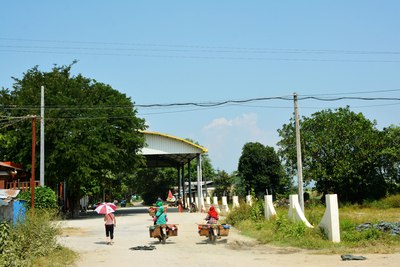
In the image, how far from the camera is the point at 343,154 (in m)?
50.2

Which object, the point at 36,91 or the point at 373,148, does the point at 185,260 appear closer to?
the point at 36,91

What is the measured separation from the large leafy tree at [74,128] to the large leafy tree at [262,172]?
34067mm

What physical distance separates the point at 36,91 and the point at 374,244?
Answer: 29.0 metres

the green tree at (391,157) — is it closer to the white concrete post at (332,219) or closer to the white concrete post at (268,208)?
the white concrete post at (268,208)

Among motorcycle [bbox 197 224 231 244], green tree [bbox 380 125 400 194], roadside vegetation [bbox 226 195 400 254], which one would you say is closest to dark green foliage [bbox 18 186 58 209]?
roadside vegetation [bbox 226 195 400 254]

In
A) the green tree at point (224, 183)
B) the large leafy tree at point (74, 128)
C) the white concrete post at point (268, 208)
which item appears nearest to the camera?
the white concrete post at point (268, 208)

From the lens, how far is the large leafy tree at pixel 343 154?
50000mm

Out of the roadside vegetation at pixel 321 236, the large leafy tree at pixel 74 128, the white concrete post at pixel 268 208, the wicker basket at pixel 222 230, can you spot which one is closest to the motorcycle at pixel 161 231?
the wicker basket at pixel 222 230

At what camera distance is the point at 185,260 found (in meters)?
14.3

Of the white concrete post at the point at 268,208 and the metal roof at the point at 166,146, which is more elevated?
the metal roof at the point at 166,146

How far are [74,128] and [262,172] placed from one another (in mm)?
41367

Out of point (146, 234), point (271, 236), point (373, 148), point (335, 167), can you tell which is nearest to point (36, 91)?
point (146, 234)

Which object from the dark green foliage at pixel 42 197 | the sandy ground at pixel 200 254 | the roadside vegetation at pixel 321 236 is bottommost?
the sandy ground at pixel 200 254

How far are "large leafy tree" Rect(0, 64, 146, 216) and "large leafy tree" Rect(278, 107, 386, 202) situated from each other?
1927 centimetres
